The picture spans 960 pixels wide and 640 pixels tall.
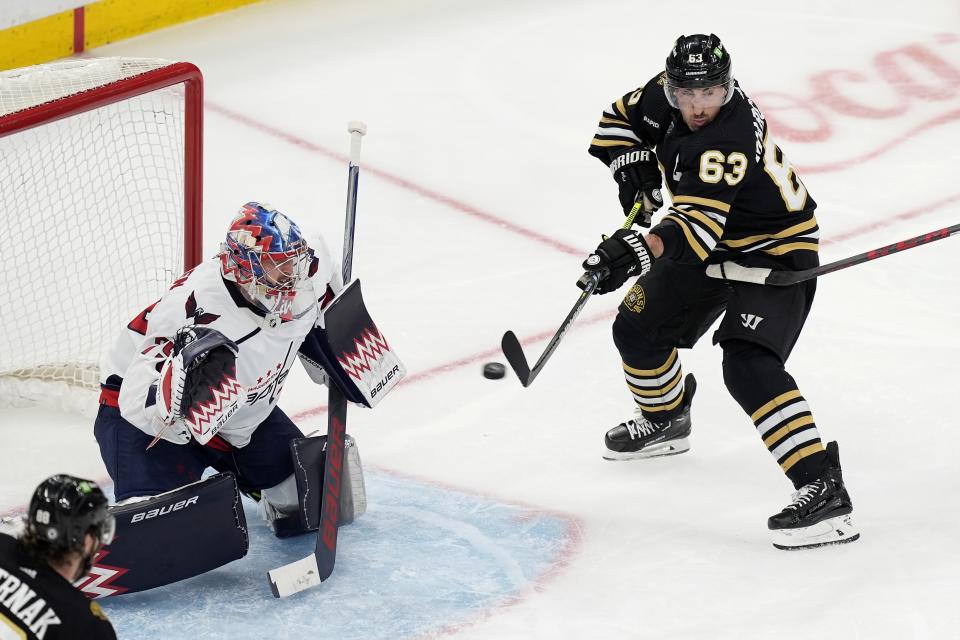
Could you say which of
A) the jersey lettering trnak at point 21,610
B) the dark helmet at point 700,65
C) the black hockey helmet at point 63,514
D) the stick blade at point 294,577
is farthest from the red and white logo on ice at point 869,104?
the jersey lettering trnak at point 21,610

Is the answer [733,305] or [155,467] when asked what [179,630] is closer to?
[155,467]

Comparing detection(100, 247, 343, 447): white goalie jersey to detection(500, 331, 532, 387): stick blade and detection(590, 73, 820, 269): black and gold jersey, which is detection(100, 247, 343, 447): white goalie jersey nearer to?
detection(500, 331, 532, 387): stick blade

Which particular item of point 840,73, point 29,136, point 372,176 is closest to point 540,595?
point 29,136

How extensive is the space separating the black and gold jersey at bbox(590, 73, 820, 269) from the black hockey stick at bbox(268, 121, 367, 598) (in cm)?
70

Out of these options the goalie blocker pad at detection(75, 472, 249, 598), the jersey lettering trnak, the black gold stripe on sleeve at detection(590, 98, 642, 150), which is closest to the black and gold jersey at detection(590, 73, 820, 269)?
the black gold stripe on sleeve at detection(590, 98, 642, 150)

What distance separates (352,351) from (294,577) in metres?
0.48

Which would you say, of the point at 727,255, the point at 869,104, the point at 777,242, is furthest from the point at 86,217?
the point at 869,104

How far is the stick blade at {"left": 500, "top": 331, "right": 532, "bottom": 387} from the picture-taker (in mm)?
3428

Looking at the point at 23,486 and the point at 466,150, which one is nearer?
the point at 23,486

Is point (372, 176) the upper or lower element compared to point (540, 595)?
upper

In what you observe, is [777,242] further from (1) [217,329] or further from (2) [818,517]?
(1) [217,329]

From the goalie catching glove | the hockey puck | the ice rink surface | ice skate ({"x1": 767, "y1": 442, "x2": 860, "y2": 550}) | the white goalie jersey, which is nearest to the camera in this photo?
the goalie catching glove

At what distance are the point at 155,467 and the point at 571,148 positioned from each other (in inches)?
107

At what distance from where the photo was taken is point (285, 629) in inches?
111
